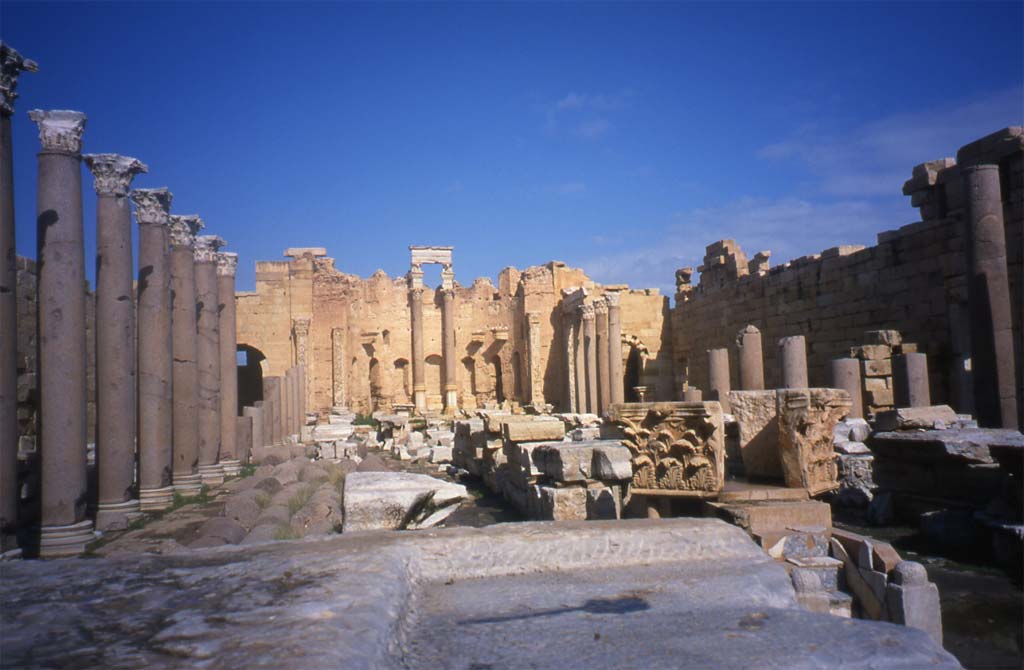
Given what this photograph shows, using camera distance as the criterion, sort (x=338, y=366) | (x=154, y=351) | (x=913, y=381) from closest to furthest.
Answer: (x=154, y=351), (x=913, y=381), (x=338, y=366)

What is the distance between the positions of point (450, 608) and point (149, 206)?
1049 centimetres

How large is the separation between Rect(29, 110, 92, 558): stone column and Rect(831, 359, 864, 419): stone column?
1166cm

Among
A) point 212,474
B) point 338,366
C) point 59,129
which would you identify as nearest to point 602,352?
point 338,366

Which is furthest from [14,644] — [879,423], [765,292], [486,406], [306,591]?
[486,406]

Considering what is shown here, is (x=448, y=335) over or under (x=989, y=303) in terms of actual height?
over

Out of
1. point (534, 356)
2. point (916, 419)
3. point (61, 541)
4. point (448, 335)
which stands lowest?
point (61, 541)

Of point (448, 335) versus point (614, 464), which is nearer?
point (614, 464)

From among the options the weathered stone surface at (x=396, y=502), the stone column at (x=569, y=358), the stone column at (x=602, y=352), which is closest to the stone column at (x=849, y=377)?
the weathered stone surface at (x=396, y=502)

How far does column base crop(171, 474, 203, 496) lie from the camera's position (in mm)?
11866

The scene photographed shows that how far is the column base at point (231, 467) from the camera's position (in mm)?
14163

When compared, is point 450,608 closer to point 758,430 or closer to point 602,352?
point 758,430

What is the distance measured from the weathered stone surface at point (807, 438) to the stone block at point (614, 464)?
56.8 inches

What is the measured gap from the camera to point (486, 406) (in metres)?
31.2

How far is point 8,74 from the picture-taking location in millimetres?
7043
